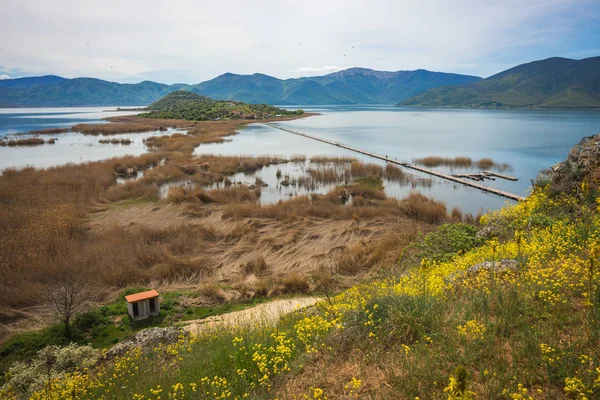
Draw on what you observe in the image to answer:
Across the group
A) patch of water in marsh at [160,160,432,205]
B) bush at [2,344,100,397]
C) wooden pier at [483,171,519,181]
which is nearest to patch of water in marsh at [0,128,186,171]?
patch of water in marsh at [160,160,432,205]

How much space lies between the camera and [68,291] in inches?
442

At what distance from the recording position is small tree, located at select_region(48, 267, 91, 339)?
10373 mm

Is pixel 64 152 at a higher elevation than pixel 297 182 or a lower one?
higher

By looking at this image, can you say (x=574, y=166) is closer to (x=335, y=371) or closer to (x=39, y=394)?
(x=335, y=371)

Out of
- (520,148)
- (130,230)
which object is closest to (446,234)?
(130,230)

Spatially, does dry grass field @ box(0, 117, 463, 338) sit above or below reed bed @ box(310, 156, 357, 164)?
below

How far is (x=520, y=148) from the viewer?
155 ft

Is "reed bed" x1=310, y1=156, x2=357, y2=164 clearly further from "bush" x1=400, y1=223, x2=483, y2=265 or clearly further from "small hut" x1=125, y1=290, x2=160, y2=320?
"small hut" x1=125, y1=290, x2=160, y2=320

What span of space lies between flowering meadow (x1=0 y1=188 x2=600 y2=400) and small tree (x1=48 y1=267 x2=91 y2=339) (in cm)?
343

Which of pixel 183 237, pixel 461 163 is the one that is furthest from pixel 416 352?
pixel 461 163

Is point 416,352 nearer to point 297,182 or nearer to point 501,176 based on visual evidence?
point 297,182

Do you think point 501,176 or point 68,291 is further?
point 501,176

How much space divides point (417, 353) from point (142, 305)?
9196 mm

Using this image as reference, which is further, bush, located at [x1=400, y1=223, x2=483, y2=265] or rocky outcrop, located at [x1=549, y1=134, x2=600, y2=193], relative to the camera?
rocky outcrop, located at [x1=549, y1=134, x2=600, y2=193]
